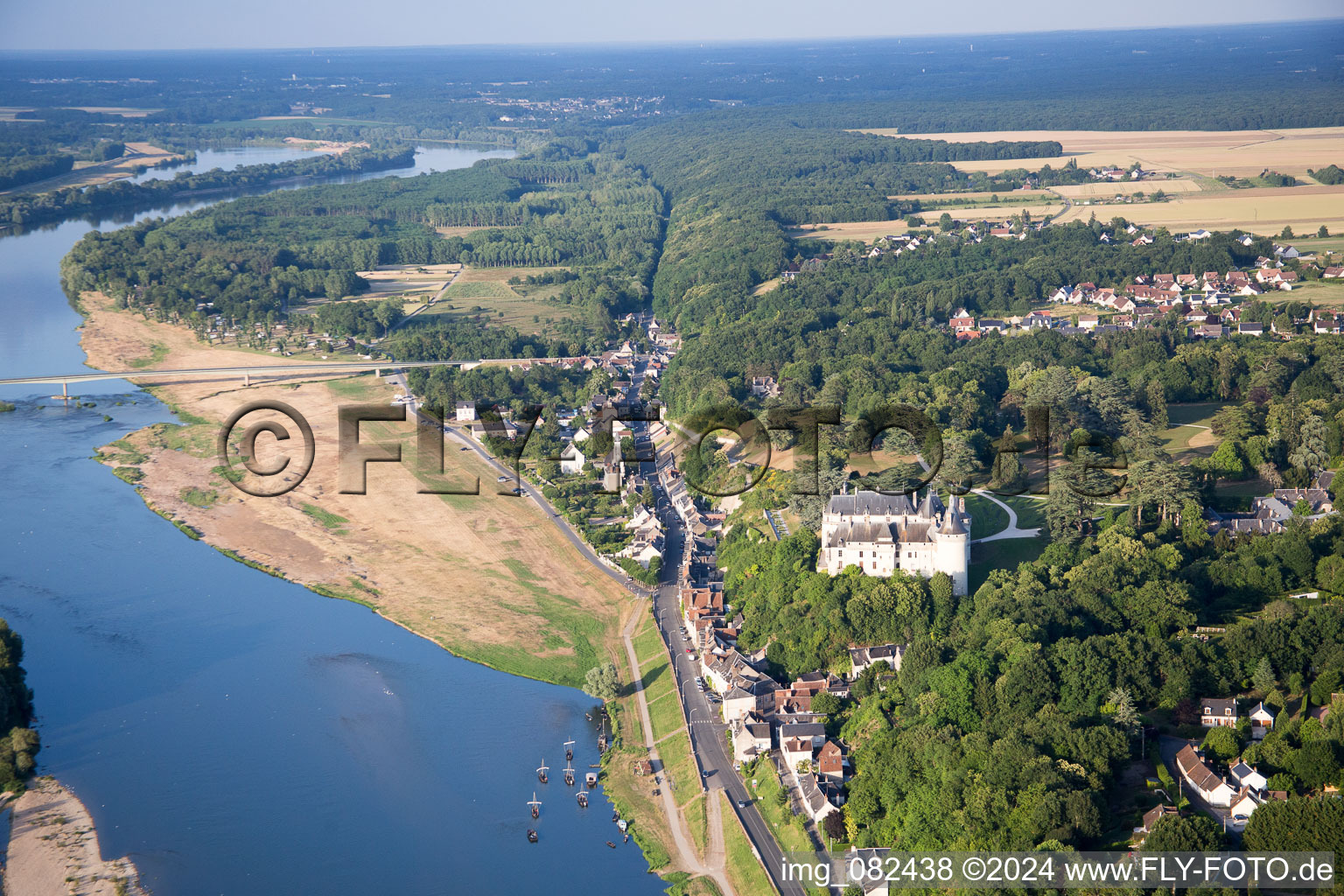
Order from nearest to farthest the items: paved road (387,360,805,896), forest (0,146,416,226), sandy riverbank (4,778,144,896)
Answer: sandy riverbank (4,778,144,896)
paved road (387,360,805,896)
forest (0,146,416,226)

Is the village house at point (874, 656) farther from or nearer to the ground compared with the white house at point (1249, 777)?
nearer to the ground

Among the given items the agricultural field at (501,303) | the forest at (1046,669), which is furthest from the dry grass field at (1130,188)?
the forest at (1046,669)

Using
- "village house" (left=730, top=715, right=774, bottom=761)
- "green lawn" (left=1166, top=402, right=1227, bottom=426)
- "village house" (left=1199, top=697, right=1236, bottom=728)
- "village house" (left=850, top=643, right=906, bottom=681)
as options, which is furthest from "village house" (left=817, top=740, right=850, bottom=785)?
"green lawn" (left=1166, top=402, right=1227, bottom=426)

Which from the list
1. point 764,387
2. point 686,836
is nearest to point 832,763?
point 686,836

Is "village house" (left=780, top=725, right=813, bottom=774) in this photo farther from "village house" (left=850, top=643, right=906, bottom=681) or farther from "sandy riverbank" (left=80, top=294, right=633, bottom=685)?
"sandy riverbank" (left=80, top=294, right=633, bottom=685)

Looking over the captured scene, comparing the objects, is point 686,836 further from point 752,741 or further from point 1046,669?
point 1046,669

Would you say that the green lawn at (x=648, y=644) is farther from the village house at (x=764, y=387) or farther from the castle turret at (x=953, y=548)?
the village house at (x=764, y=387)
